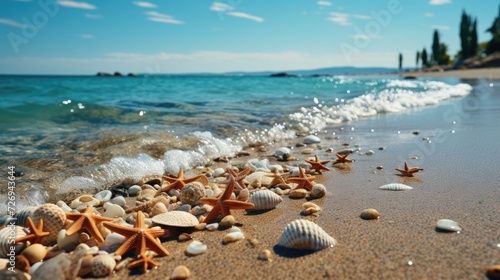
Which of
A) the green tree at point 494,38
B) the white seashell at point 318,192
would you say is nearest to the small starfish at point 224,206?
the white seashell at point 318,192

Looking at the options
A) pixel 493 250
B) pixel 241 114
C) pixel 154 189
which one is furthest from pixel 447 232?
pixel 241 114

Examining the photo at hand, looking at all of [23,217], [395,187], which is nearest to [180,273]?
[23,217]

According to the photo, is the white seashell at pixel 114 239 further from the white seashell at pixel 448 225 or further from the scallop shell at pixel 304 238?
the white seashell at pixel 448 225

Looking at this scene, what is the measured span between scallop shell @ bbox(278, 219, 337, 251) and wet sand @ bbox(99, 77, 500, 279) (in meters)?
0.05

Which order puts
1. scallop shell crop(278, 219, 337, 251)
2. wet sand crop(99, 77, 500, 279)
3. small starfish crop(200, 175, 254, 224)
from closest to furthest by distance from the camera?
wet sand crop(99, 77, 500, 279)
scallop shell crop(278, 219, 337, 251)
small starfish crop(200, 175, 254, 224)

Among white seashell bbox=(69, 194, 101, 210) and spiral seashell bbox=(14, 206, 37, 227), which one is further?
white seashell bbox=(69, 194, 101, 210)

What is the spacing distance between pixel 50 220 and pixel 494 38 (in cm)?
6908

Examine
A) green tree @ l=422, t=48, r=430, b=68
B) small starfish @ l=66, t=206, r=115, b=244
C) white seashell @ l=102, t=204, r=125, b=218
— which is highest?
green tree @ l=422, t=48, r=430, b=68

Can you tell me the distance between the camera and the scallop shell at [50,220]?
8.73ft

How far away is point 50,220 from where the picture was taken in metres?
2.66

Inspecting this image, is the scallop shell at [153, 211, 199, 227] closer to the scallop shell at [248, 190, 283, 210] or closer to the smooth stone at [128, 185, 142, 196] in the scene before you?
the scallop shell at [248, 190, 283, 210]

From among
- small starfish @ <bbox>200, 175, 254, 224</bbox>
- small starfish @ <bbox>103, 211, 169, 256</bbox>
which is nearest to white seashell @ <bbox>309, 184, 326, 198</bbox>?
small starfish @ <bbox>200, 175, 254, 224</bbox>

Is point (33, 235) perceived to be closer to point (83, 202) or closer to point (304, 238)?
point (83, 202)

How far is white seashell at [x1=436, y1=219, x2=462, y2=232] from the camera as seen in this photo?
8.23ft
